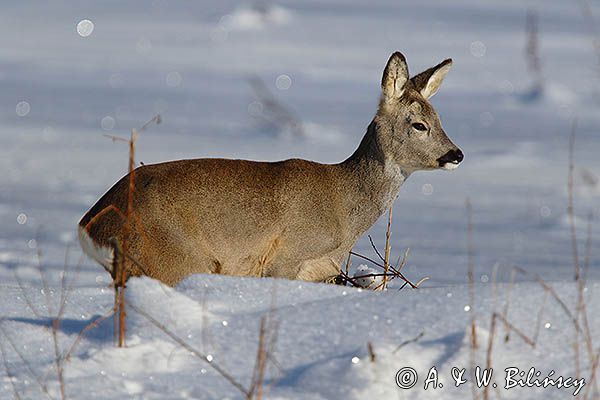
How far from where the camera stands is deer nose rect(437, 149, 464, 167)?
6.69 m

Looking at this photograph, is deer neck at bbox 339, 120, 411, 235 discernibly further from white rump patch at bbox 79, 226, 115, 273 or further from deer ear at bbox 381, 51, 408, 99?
white rump patch at bbox 79, 226, 115, 273

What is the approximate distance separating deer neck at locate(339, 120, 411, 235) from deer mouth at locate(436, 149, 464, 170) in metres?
0.26

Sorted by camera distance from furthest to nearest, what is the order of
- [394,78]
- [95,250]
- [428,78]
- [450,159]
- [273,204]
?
[428,78]
[394,78]
[450,159]
[273,204]
[95,250]

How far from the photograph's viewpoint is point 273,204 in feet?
20.2

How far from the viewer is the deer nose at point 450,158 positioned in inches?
263

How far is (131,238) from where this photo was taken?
5.62 metres

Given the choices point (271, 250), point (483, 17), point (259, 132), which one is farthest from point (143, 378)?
point (483, 17)

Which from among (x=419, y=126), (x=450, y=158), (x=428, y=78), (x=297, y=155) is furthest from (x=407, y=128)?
(x=297, y=155)

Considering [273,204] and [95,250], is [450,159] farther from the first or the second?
[95,250]

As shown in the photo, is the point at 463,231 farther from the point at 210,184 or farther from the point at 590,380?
the point at 590,380

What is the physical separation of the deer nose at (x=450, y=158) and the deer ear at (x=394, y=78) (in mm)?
447

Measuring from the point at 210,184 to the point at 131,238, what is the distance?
0.51 meters

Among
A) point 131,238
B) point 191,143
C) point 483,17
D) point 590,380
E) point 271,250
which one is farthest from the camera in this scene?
point 483,17

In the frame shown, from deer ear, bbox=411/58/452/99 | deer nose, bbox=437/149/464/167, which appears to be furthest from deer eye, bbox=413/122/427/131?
deer ear, bbox=411/58/452/99
